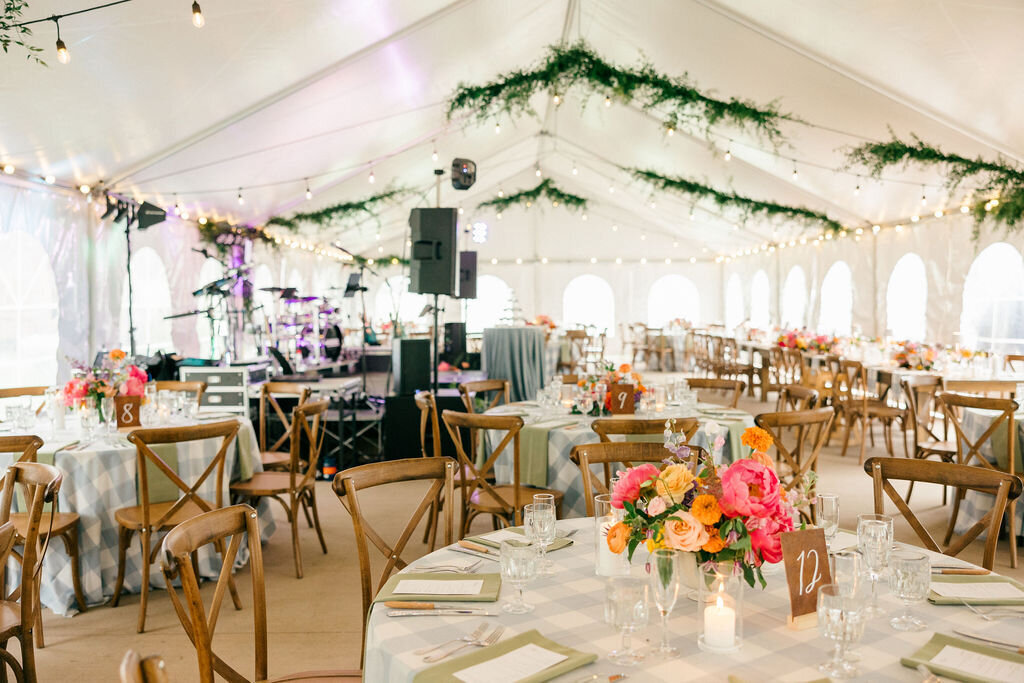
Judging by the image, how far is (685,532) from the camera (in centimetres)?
160

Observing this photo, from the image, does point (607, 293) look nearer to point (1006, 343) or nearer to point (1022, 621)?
point (1006, 343)

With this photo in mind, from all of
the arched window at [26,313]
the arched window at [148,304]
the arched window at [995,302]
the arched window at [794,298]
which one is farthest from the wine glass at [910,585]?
the arched window at [794,298]

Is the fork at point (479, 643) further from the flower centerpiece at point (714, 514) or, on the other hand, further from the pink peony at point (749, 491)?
the pink peony at point (749, 491)

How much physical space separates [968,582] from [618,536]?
938 millimetres

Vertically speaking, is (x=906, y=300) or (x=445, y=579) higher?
(x=906, y=300)

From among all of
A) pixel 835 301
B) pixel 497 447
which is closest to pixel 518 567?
pixel 497 447

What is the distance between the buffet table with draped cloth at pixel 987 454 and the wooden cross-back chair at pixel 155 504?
14.2ft

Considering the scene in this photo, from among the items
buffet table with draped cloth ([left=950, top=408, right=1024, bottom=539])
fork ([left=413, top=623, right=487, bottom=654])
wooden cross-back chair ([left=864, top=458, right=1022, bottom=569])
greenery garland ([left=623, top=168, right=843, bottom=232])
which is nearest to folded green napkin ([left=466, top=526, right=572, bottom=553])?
fork ([left=413, top=623, right=487, bottom=654])

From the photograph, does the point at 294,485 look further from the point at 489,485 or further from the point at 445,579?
the point at 445,579

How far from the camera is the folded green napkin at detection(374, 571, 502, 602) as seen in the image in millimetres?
1824

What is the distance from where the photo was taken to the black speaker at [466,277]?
960 centimetres

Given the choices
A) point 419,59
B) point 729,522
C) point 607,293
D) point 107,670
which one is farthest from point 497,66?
point 607,293

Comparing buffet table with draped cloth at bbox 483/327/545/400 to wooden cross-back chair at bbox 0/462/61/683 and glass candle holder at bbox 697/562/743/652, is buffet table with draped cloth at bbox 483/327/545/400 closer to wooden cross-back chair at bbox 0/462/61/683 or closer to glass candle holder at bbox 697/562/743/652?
wooden cross-back chair at bbox 0/462/61/683

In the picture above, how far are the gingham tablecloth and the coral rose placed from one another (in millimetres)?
201
